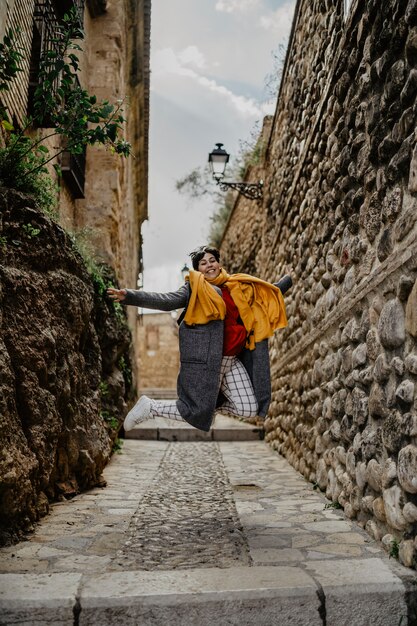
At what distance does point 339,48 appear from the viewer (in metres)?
4.21

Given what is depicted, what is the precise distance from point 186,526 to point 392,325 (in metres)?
1.69

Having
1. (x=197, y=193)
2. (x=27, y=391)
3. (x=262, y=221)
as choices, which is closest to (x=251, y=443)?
(x=262, y=221)

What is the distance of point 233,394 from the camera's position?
354 centimetres

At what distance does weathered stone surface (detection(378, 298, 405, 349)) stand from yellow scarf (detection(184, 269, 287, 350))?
2.65 ft

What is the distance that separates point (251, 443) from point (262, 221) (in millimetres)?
3489

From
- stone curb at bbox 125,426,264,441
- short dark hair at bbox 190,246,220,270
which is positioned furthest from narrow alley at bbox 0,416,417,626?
stone curb at bbox 125,426,264,441

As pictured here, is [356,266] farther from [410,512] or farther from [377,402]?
[410,512]

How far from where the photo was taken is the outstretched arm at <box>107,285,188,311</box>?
11.4 feet

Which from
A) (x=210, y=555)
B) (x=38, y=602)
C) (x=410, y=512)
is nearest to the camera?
(x=38, y=602)

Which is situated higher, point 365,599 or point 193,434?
point 365,599

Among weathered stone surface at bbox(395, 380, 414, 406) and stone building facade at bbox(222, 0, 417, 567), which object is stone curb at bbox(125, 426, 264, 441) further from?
weathered stone surface at bbox(395, 380, 414, 406)

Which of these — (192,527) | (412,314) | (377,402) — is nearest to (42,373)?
(192,527)

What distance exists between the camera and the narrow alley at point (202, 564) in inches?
84.3

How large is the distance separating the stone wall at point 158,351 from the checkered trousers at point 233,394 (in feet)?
66.7
